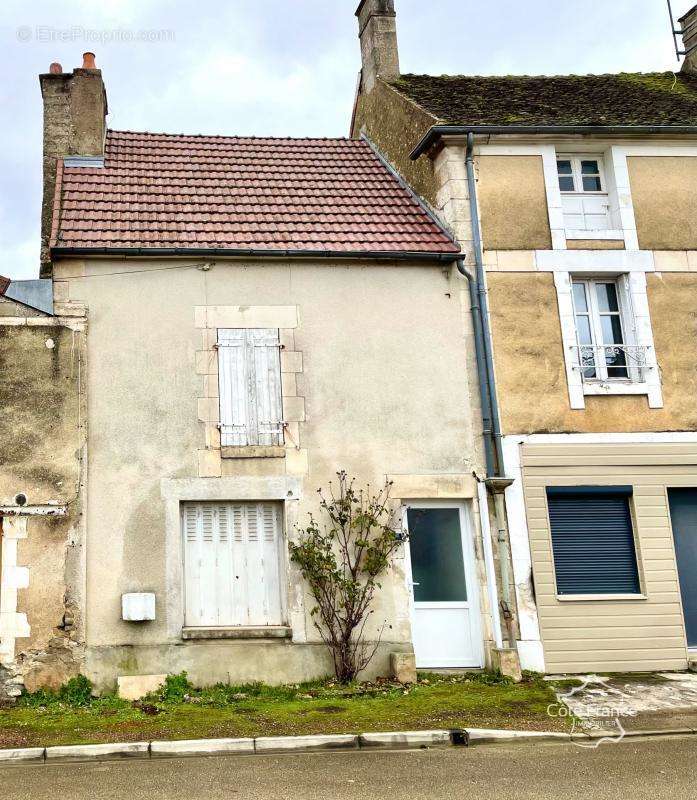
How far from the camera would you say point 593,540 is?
11617 millimetres

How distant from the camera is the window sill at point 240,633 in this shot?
411 inches

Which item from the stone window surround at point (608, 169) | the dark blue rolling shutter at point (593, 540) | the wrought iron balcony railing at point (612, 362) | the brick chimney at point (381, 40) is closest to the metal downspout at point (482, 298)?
the stone window surround at point (608, 169)

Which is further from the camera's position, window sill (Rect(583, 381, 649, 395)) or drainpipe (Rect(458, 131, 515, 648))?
window sill (Rect(583, 381, 649, 395))

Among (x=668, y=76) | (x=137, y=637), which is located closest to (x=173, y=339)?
(x=137, y=637)

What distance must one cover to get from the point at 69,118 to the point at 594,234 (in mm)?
7444

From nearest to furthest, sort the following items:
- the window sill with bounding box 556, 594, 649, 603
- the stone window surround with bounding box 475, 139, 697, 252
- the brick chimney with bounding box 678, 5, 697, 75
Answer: the window sill with bounding box 556, 594, 649, 603, the stone window surround with bounding box 475, 139, 697, 252, the brick chimney with bounding box 678, 5, 697, 75

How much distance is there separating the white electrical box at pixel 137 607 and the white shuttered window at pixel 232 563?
0.51m

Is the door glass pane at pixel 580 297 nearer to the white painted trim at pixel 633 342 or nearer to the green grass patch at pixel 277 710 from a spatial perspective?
the white painted trim at pixel 633 342

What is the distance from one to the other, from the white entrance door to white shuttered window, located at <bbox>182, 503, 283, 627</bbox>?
5.37 feet

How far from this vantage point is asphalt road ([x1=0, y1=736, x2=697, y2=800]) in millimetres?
6531

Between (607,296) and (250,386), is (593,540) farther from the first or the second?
(250,386)

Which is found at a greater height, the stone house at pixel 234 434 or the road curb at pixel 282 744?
the stone house at pixel 234 434

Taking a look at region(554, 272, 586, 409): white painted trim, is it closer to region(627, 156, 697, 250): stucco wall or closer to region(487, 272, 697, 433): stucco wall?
region(487, 272, 697, 433): stucco wall

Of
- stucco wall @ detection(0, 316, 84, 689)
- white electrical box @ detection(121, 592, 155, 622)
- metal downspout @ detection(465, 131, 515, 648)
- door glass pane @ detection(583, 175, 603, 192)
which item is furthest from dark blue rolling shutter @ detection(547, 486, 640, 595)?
stucco wall @ detection(0, 316, 84, 689)
